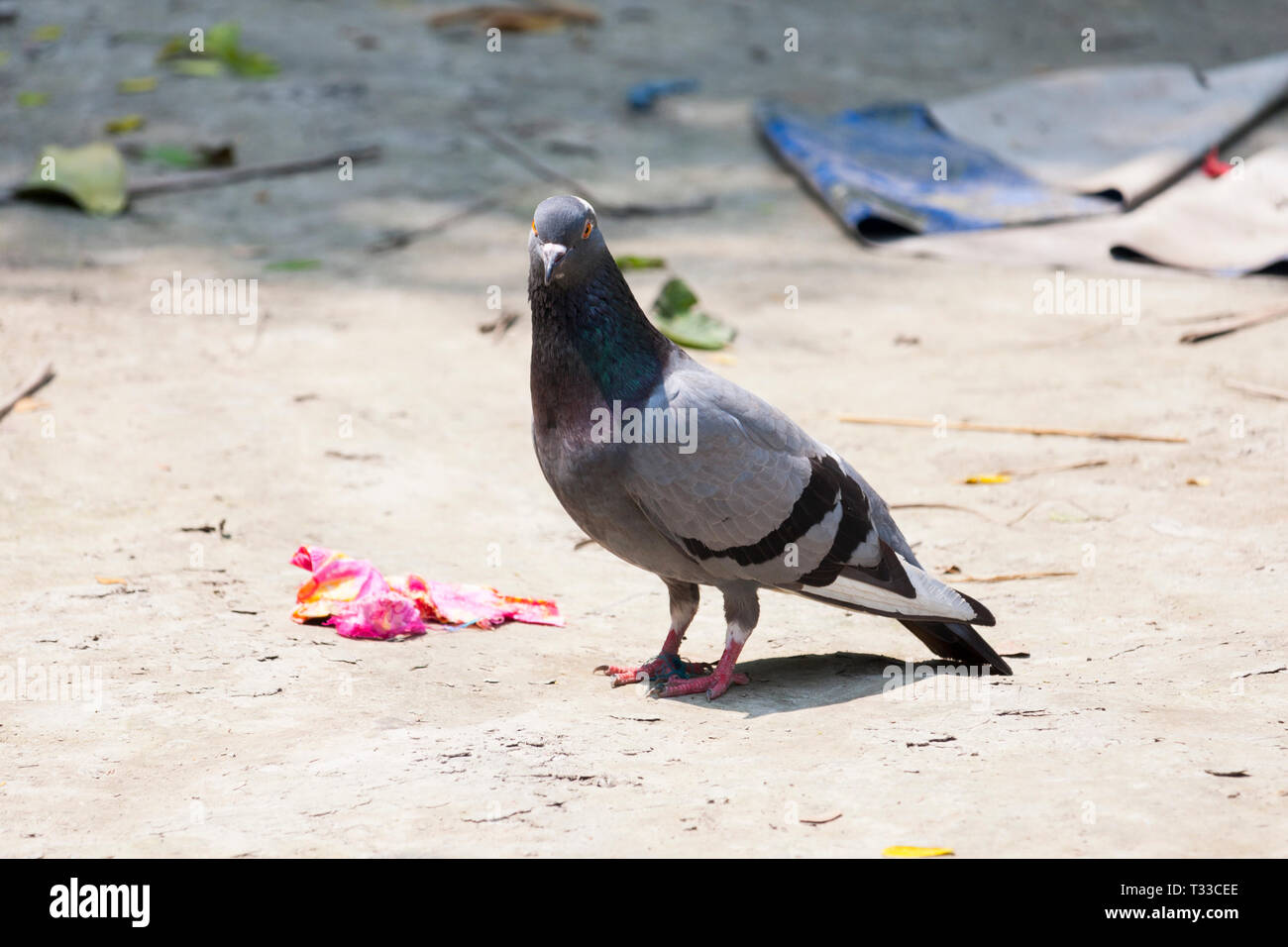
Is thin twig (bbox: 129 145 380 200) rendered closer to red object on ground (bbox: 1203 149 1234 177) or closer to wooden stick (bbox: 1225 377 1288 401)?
red object on ground (bbox: 1203 149 1234 177)

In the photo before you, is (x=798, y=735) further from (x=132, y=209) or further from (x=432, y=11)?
(x=432, y=11)

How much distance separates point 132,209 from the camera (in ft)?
28.6

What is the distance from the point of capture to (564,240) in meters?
3.80

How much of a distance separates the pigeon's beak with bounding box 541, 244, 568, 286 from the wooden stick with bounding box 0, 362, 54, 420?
316 cm

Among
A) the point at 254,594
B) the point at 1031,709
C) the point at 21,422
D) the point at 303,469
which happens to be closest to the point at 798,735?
the point at 1031,709

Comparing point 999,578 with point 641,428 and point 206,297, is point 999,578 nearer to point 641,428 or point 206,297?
point 641,428

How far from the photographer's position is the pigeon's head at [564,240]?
3.78m

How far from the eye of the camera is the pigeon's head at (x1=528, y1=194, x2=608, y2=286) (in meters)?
3.78

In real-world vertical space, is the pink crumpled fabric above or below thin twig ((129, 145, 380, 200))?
below

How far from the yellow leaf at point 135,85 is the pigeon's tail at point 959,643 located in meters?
8.39

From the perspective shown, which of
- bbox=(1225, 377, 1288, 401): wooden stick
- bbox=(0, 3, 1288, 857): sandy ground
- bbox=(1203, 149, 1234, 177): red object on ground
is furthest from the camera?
bbox=(1203, 149, 1234, 177): red object on ground

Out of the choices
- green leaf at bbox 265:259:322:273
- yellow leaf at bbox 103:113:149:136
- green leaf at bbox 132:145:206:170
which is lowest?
green leaf at bbox 265:259:322:273

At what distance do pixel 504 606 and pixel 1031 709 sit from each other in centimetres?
177

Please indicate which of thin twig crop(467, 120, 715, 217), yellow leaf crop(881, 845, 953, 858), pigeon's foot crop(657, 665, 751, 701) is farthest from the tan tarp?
yellow leaf crop(881, 845, 953, 858)
